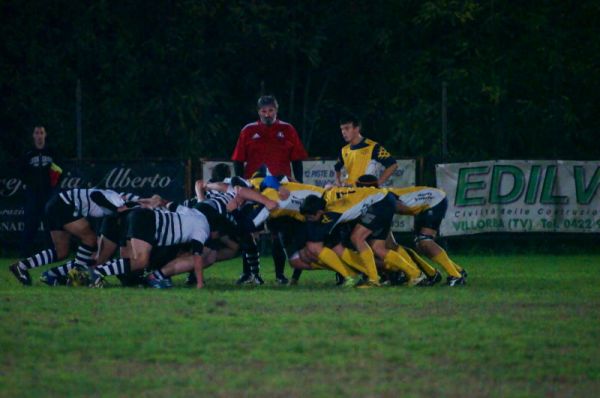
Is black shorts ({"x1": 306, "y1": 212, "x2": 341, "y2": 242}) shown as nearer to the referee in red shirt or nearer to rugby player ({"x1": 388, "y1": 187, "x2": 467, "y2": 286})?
rugby player ({"x1": 388, "y1": 187, "x2": 467, "y2": 286})


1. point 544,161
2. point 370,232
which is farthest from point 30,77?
point 370,232

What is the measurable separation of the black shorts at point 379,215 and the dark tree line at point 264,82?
28.7 feet

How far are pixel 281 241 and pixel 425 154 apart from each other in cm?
879

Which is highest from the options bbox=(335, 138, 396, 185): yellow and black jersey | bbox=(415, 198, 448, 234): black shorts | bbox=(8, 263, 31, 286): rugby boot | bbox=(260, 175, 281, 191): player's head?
bbox=(335, 138, 396, 185): yellow and black jersey

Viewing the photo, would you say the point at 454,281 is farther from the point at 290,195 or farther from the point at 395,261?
the point at 290,195

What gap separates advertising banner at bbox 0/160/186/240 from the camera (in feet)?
62.4

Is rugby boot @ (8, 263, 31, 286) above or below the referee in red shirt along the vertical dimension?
below

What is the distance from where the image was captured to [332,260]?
13.5m

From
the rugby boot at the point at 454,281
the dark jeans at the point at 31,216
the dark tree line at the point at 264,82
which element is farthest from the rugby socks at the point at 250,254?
the dark tree line at the point at 264,82

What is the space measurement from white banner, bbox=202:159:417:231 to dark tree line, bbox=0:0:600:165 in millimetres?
2761

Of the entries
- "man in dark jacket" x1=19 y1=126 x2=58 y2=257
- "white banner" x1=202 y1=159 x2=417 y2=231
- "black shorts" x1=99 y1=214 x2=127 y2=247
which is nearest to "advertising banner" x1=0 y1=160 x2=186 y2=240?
"white banner" x1=202 y1=159 x2=417 y2=231

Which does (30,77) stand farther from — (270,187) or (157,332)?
(157,332)

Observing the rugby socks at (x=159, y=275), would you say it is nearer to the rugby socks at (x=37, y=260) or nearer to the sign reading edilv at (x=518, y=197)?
the rugby socks at (x=37, y=260)

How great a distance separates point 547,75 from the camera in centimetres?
2322
